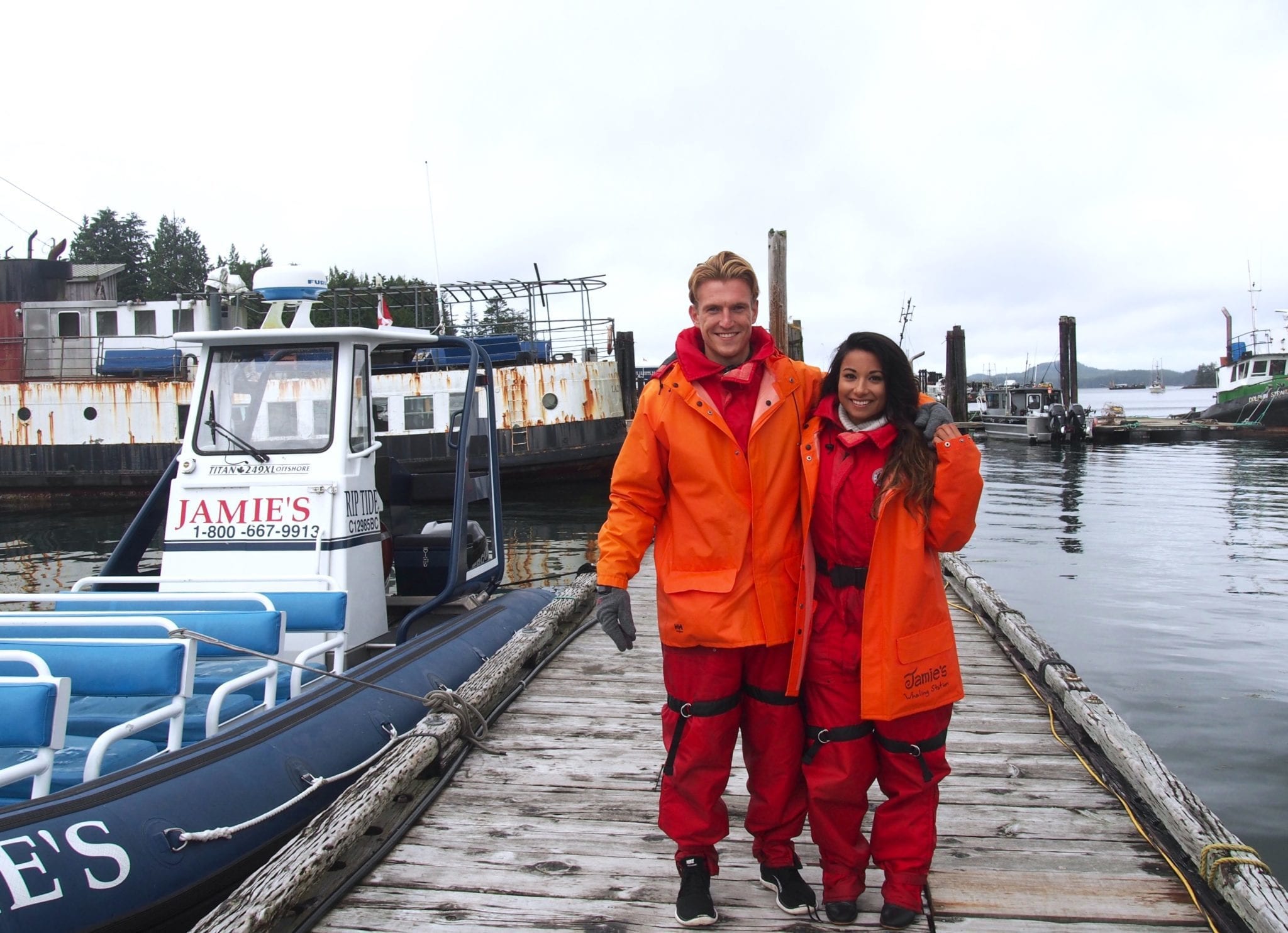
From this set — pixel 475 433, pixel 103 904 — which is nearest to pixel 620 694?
pixel 103 904

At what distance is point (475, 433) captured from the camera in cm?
820

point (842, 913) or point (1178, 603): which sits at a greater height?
point (842, 913)

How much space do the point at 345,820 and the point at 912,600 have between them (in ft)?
6.93

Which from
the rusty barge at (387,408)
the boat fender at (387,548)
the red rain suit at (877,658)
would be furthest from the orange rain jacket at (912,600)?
the rusty barge at (387,408)

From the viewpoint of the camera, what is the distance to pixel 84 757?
3.56 m

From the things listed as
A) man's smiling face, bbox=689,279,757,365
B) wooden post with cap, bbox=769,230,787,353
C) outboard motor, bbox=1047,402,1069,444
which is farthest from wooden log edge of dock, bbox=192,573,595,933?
outboard motor, bbox=1047,402,1069,444

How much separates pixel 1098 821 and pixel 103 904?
3.46m

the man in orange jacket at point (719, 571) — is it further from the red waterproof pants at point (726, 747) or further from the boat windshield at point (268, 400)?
the boat windshield at point (268, 400)

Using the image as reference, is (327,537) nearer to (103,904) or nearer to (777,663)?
(103,904)

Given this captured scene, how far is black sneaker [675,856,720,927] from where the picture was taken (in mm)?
2758

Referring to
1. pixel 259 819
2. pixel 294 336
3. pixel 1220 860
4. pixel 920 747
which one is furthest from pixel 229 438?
pixel 1220 860

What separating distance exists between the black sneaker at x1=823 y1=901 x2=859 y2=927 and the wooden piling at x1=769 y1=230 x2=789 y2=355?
10060 millimetres

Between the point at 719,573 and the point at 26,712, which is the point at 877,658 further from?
the point at 26,712

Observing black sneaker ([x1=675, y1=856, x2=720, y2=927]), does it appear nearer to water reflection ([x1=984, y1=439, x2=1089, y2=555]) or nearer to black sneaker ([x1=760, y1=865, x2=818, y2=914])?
black sneaker ([x1=760, y1=865, x2=818, y2=914])
